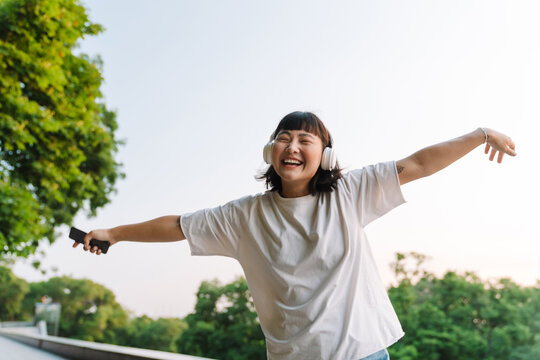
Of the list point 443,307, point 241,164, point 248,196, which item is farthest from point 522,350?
point 241,164

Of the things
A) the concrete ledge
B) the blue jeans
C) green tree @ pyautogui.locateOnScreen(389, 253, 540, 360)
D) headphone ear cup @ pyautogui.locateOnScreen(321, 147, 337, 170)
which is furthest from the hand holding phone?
green tree @ pyautogui.locateOnScreen(389, 253, 540, 360)

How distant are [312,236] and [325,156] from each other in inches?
9.2

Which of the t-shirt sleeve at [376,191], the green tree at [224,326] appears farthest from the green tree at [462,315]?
the t-shirt sleeve at [376,191]

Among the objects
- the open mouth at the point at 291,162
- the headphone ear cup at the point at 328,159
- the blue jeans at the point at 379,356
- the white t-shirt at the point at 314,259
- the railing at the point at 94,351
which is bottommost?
the railing at the point at 94,351

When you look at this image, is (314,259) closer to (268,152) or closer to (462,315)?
(268,152)

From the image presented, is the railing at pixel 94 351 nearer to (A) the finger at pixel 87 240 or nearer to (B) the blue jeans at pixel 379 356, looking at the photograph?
(A) the finger at pixel 87 240

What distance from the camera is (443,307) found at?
16719mm

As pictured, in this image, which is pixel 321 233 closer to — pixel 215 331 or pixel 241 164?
pixel 215 331

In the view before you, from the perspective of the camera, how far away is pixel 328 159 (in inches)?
50.1

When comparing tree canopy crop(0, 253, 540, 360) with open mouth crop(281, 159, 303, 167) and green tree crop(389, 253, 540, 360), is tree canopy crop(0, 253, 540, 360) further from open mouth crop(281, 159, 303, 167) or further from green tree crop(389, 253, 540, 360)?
open mouth crop(281, 159, 303, 167)

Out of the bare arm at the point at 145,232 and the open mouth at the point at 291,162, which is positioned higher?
the open mouth at the point at 291,162

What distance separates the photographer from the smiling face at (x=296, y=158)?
4.07ft

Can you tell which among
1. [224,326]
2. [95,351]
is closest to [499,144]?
[95,351]

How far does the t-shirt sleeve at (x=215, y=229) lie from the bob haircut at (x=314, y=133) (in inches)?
5.2
